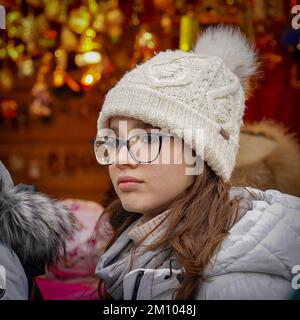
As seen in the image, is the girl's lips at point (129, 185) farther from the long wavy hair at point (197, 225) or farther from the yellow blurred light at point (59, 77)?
the yellow blurred light at point (59, 77)

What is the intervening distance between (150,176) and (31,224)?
0.84 ft

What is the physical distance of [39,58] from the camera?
2844 millimetres

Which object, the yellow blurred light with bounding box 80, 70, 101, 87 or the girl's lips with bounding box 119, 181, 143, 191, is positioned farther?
the yellow blurred light with bounding box 80, 70, 101, 87

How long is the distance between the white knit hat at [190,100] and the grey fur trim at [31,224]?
20 centimetres

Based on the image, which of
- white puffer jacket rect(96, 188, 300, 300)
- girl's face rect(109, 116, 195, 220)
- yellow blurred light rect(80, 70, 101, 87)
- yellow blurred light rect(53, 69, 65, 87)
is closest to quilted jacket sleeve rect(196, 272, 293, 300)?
white puffer jacket rect(96, 188, 300, 300)

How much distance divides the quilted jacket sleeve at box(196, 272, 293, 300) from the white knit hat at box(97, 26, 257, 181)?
203 mm

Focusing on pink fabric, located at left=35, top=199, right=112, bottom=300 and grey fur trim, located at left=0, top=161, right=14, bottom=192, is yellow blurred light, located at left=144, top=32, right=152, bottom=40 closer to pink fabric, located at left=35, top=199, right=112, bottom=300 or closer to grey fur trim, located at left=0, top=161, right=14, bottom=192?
pink fabric, located at left=35, top=199, right=112, bottom=300

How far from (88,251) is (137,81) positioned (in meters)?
0.84

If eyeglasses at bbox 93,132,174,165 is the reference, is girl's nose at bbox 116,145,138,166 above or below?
below

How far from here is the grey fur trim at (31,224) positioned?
45.3 inches

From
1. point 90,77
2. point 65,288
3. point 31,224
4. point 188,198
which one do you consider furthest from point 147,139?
point 90,77

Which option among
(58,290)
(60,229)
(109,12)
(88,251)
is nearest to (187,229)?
(60,229)

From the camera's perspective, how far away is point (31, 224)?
3.82 feet

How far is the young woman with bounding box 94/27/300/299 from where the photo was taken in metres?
1.06
